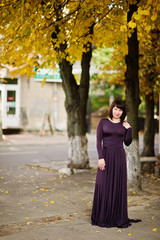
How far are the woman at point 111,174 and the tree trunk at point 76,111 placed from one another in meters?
4.95

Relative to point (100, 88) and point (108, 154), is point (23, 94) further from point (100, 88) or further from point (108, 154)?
point (108, 154)

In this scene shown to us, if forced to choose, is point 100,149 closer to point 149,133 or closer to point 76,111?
point 76,111

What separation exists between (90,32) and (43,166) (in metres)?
4.44

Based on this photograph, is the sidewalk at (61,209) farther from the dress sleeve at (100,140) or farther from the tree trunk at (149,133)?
the tree trunk at (149,133)

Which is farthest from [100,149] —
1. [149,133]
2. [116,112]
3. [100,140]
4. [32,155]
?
[32,155]

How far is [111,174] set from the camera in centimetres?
607

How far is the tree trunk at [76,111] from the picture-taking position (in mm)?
11000

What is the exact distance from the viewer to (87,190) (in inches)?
348

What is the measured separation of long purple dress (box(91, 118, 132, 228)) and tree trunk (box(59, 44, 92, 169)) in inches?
195

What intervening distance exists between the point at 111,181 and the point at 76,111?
5.32m

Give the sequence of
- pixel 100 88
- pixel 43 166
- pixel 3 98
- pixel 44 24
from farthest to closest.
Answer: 1. pixel 100 88
2. pixel 3 98
3. pixel 43 166
4. pixel 44 24

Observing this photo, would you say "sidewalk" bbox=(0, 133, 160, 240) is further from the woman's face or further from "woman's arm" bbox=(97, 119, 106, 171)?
the woman's face

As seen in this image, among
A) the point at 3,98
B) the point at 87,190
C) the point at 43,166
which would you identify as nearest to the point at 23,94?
the point at 3,98

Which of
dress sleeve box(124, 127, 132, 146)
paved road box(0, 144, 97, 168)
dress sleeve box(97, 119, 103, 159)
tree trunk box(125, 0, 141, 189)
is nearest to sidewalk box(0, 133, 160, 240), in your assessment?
tree trunk box(125, 0, 141, 189)
